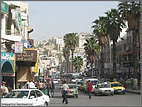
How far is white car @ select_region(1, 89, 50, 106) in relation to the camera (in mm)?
14076

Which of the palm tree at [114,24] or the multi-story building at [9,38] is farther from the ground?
the palm tree at [114,24]

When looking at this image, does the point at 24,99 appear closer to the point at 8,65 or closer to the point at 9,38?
the point at 9,38

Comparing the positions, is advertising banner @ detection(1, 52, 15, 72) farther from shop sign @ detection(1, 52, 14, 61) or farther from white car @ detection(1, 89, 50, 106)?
white car @ detection(1, 89, 50, 106)

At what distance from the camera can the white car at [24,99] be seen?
46.2 ft

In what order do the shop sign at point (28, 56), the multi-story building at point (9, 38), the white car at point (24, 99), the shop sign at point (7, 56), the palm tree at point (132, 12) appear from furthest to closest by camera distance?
the palm tree at point (132, 12)
the shop sign at point (28, 56)
the multi-story building at point (9, 38)
the shop sign at point (7, 56)
the white car at point (24, 99)

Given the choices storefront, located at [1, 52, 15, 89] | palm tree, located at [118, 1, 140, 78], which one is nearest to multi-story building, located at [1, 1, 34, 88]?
storefront, located at [1, 52, 15, 89]

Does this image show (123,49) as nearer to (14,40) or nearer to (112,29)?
(112,29)

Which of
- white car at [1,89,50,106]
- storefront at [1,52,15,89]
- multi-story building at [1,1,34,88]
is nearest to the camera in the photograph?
white car at [1,89,50,106]

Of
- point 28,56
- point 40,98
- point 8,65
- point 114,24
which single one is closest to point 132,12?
point 114,24

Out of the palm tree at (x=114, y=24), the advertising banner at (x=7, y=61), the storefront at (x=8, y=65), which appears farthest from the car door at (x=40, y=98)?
the palm tree at (x=114, y=24)

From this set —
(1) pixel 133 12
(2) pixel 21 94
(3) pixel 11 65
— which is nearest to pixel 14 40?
(3) pixel 11 65

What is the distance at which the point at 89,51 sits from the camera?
275 ft

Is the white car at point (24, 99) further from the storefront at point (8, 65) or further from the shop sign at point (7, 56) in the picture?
the storefront at point (8, 65)

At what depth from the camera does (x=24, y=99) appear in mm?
14461
